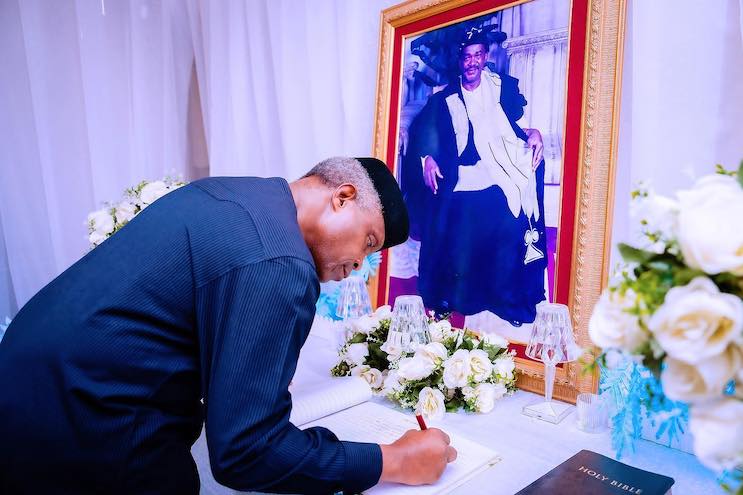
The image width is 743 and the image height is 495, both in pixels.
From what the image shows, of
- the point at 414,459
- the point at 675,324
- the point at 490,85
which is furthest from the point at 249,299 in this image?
the point at 490,85

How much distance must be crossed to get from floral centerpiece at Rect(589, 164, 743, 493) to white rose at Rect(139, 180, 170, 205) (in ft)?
5.47

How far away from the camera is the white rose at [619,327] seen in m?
0.54

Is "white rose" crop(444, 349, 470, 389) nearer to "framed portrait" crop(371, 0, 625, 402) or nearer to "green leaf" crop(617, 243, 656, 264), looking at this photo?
"framed portrait" crop(371, 0, 625, 402)

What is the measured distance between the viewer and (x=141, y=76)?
2752mm

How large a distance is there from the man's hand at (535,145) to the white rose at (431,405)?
695 millimetres

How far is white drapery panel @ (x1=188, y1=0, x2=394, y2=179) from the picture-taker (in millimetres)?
1994

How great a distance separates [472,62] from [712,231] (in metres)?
1.21

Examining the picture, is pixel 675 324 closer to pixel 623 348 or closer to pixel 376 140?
pixel 623 348

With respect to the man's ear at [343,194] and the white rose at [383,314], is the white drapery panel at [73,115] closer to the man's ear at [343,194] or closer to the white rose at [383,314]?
the white rose at [383,314]

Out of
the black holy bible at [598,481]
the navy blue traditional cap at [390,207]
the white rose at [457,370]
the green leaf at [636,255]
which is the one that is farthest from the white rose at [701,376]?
the white rose at [457,370]

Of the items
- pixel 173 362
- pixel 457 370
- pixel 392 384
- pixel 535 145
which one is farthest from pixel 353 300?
pixel 173 362

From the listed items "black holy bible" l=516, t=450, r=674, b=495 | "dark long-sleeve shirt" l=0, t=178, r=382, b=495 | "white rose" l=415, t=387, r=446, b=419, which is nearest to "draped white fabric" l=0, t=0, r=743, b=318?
"white rose" l=415, t=387, r=446, b=419

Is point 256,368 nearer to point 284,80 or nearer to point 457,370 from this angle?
point 457,370

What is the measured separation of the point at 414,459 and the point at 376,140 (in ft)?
3.99
